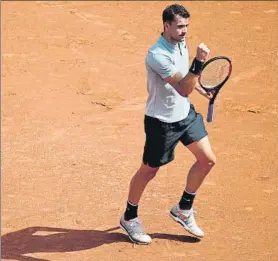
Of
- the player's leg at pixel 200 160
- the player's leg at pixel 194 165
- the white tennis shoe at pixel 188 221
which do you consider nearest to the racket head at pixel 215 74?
the player's leg at pixel 194 165

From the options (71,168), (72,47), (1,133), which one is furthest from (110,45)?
(71,168)

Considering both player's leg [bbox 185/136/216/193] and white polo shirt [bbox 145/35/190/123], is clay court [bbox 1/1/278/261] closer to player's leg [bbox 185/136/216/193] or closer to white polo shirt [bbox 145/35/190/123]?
player's leg [bbox 185/136/216/193]

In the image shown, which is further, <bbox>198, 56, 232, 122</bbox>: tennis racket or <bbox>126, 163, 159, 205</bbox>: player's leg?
<bbox>198, 56, 232, 122</bbox>: tennis racket

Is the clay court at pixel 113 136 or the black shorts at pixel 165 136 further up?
the black shorts at pixel 165 136

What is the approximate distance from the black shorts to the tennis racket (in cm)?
27

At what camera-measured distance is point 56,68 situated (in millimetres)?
11820

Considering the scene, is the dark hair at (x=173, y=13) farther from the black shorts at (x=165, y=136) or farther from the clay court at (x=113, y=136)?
the clay court at (x=113, y=136)

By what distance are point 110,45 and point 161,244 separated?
229 inches

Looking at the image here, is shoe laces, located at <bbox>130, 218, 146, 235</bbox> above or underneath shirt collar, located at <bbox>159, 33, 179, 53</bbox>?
underneath

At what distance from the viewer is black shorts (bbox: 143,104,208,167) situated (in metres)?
6.88

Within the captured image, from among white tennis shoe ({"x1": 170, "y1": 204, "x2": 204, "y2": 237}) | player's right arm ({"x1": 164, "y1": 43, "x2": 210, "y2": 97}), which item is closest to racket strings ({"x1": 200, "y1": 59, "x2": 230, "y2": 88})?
player's right arm ({"x1": 164, "y1": 43, "x2": 210, "y2": 97})

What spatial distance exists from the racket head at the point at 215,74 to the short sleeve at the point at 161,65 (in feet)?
2.37

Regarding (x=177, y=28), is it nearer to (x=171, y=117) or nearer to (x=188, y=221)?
(x=171, y=117)

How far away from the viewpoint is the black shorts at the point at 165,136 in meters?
6.88
